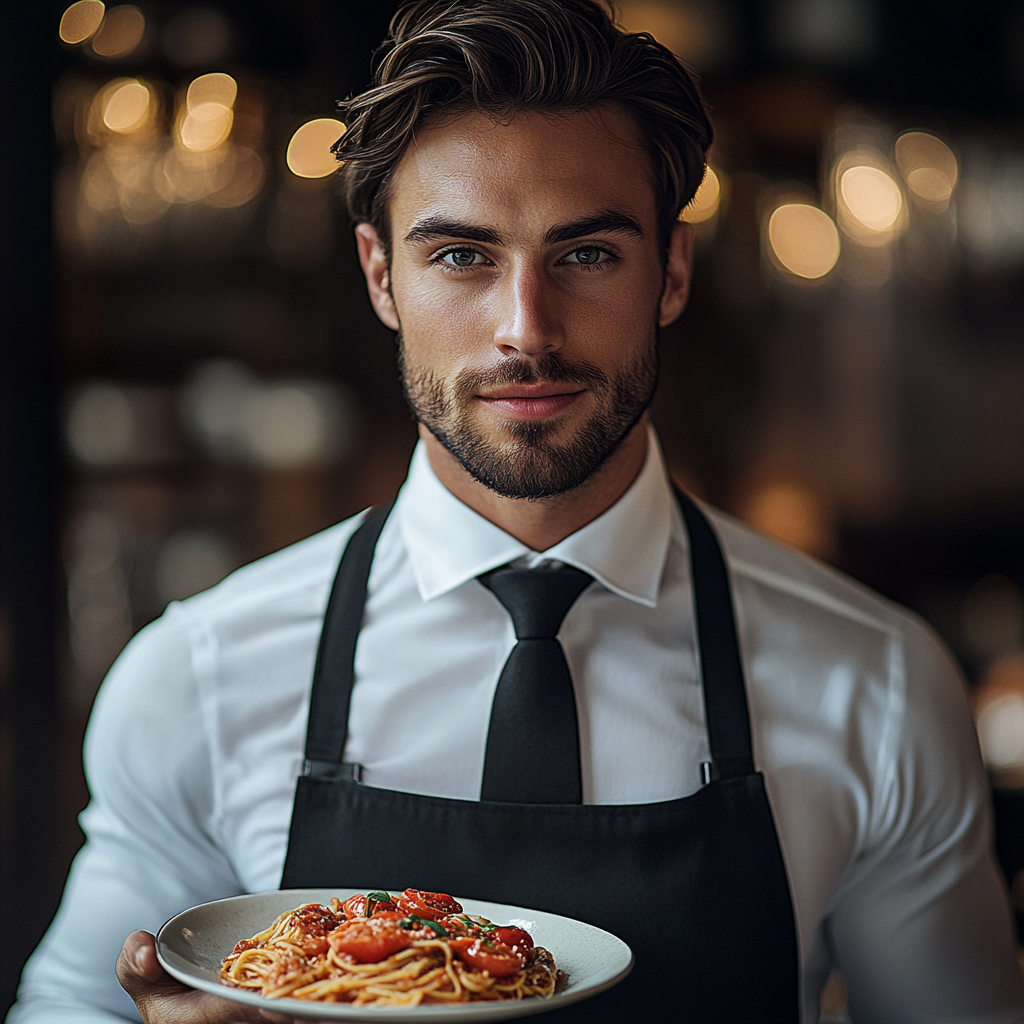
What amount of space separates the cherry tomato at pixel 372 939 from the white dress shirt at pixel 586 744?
0.26 meters

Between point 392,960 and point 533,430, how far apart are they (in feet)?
1.53

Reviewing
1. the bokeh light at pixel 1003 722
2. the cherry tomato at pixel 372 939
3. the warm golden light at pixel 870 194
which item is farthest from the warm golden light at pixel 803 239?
the cherry tomato at pixel 372 939

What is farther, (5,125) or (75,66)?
(75,66)

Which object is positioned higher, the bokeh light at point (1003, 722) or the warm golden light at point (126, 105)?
the warm golden light at point (126, 105)

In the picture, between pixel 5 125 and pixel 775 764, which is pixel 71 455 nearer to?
pixel 5 125

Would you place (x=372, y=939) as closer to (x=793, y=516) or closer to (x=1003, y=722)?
(x=1003, y=722)

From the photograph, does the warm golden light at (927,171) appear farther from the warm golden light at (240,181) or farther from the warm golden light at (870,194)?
the warm golden light at (240,181)

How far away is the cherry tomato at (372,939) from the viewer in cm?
85

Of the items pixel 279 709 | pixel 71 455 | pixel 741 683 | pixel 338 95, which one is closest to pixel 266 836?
pixel 279 709

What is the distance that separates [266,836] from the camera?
3.78 ft

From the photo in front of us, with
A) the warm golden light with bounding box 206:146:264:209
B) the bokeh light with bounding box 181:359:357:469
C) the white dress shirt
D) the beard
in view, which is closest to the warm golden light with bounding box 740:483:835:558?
the bokeh light with bounding box 181:359:357:469

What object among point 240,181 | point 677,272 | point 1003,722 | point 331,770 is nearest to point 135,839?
point 331,770

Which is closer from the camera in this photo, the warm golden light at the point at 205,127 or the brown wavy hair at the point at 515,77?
the brown wavy hair at the point at 515,77

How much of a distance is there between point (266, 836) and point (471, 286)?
23.1 inches
